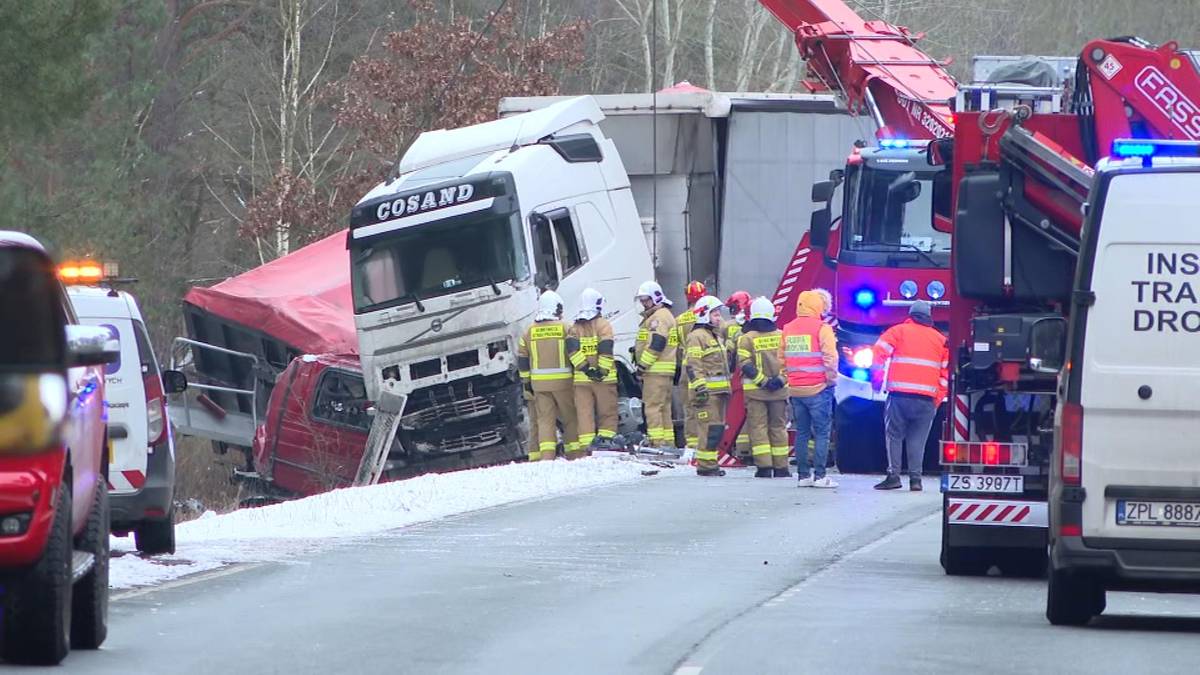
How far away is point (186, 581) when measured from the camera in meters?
12.9

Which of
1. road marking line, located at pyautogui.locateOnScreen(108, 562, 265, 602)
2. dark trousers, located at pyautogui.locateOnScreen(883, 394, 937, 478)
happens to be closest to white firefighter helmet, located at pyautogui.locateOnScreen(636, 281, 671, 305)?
dark trousers, located at pyautogui.locateOnScreen(883, 394, 937, 478)

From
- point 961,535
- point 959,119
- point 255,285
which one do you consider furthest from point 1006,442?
point 255,285

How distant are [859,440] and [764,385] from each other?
245 cm

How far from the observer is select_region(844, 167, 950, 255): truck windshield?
22734 millimetres

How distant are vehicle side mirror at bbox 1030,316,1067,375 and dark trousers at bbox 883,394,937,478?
345 inches

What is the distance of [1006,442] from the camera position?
43.9 feet

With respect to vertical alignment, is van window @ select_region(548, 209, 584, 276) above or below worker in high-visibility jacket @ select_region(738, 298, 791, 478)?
above

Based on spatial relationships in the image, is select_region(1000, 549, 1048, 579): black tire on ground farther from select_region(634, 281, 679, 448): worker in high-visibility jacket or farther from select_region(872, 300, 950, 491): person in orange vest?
→ select_region(634, 281, 679, 448): worker in high-visibility jacket

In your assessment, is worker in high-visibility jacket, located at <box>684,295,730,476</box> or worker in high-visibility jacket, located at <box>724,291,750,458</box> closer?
worker in high-visibility jacket, located at <box>684,295,730,476</box>

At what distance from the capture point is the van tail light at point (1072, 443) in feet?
34.6

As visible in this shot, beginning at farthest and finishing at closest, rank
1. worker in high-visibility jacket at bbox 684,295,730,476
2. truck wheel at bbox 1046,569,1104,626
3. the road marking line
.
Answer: worker in high-visibility jacket at bbox 684,295,730,476 → the road marking line → truck wheel at bbox 1046,569,1104,626

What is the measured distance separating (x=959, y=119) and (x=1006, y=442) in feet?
6.78

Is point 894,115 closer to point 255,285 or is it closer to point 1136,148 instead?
point 255,285

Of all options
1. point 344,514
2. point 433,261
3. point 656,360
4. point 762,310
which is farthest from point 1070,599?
point 433,261
